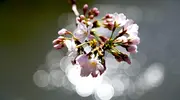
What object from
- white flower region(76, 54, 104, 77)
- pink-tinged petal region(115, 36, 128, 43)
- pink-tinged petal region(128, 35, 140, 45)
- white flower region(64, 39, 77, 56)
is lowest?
white flower region(76, 54, 104, 77)

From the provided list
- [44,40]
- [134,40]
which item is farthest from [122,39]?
[44,40]

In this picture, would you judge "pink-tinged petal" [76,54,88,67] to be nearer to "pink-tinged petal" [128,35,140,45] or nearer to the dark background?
"pink-tinged petal" [128,35,140,45]

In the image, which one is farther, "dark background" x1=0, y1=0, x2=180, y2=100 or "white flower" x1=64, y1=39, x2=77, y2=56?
"dark background" x1=0, y1=0, x2=180, y2=100

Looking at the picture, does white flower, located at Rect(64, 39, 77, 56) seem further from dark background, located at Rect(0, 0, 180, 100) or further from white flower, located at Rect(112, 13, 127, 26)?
dark background, located at Rect(0, 0, 180, 100)

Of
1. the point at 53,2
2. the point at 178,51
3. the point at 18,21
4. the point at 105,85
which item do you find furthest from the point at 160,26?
the point at 18,21

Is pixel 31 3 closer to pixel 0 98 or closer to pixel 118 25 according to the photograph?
pixel 0 98

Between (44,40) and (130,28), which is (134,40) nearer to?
(130,28)

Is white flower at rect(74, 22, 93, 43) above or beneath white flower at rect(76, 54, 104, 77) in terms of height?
above

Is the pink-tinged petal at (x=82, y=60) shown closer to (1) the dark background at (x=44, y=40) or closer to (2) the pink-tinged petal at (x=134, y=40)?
(2) the pink-tinged petal at (x=134, y=40)

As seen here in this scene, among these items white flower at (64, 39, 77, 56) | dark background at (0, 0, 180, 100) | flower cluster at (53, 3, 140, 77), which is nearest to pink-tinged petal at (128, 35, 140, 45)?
flower cluster at (53, 3, 140, 77)
